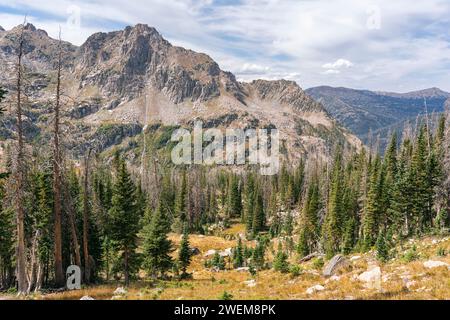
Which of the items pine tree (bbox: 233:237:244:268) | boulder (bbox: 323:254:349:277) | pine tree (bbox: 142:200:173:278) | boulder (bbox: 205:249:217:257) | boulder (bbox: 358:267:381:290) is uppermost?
boulder (bbox: 358:267:381:290)

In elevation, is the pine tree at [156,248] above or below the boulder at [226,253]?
above

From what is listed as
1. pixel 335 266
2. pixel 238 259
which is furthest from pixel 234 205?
pixel 335 266

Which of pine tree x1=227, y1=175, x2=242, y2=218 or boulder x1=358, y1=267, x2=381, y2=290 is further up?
boulder x1=358, y1=267, x2=381, y2=290

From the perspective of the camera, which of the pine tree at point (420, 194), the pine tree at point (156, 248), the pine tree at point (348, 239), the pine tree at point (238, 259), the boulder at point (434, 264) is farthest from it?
the pine tree at point (238, 259)

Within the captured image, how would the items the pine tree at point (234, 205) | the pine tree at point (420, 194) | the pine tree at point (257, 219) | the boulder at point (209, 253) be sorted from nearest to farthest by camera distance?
1. the pine tree at point (420, 194)
2. the boulder at point (209, 253)
3. the pine tree at point (257, 219)
4. the pine tree at point (234, 205)

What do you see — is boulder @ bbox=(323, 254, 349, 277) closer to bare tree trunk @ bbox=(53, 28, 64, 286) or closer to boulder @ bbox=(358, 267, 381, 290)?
boulder @ bbox=(358, 267, 381, 290)

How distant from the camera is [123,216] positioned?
28.6 metres

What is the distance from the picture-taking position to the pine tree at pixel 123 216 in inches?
1121

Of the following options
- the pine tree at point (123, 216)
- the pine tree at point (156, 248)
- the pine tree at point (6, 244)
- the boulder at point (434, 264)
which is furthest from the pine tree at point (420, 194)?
the pine tree at point (6, 244)

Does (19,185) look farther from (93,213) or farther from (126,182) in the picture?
(93,213)

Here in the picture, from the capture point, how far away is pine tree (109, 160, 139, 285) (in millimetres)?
28469

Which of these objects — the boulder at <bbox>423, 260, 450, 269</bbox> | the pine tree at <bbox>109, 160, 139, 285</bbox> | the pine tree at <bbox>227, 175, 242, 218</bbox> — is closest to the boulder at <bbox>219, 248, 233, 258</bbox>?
the pine tree at <bbox>109, 160, 139, 285</bbox>

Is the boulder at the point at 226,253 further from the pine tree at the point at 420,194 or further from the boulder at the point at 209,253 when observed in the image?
the pine tree at the point at 420,194
